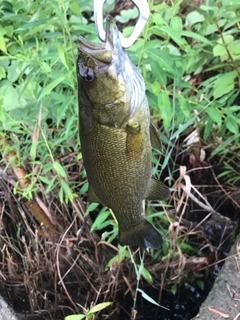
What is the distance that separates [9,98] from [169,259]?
98 cm

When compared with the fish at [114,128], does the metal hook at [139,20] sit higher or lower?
higher

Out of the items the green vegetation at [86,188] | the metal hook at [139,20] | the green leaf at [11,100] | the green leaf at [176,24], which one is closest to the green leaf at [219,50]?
the green vegetation at [86,188]

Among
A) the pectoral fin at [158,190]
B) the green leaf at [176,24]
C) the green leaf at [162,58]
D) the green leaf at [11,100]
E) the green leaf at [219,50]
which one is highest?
the green leaf at [176,24]

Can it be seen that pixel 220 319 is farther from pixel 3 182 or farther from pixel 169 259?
pixel 3 182

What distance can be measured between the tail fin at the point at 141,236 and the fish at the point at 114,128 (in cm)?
8

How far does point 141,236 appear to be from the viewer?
4.47ft

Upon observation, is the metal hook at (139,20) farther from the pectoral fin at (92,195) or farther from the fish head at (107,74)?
the pectoral fin at (92,195)

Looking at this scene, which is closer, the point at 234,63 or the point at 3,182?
the point at 234,63

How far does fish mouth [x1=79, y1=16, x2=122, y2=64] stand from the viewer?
0.87 meters

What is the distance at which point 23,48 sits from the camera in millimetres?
1497

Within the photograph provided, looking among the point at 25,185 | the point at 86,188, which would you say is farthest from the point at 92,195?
the point at 25,185

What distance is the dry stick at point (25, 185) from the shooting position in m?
1.86

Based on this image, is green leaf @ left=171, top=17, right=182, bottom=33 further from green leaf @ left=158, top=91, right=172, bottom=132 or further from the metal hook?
the metal hook

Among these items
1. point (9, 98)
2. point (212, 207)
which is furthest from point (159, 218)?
point (9, 98)
